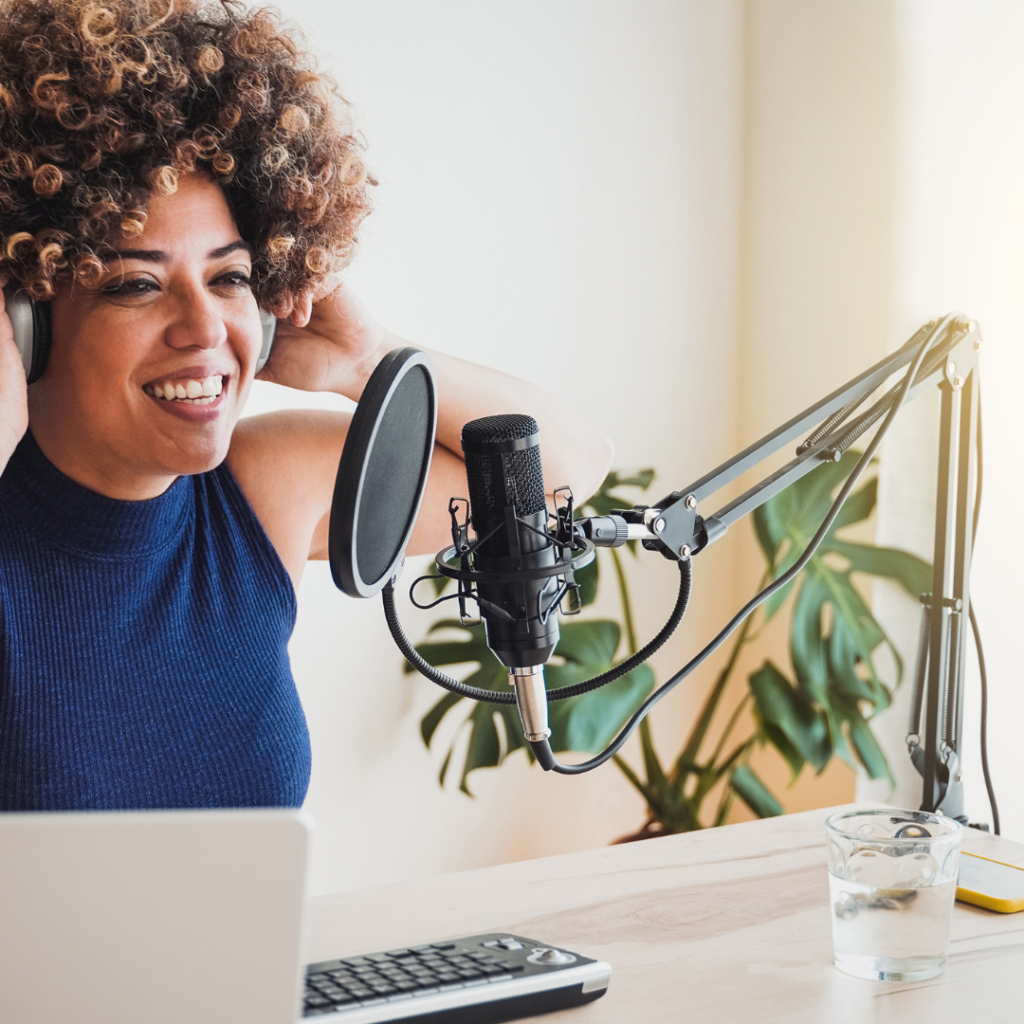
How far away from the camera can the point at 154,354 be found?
1.13m

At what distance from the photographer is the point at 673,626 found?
78cm

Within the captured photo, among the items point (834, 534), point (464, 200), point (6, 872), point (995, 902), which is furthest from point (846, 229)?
point (6, 872)

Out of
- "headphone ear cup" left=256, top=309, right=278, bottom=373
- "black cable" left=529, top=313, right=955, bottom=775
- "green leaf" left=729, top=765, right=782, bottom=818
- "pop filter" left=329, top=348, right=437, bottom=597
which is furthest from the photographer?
"green leaf" left=729, top=765, right=782, bottom=818

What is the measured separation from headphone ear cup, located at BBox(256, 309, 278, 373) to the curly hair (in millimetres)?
83

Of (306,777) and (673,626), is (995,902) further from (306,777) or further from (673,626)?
(306,777)

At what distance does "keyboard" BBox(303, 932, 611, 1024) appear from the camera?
70 cm

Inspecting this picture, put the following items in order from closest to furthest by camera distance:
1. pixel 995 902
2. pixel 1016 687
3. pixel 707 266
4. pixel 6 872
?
pixel 6 872 → pixel 995 902 → pixel 1016 687 → pixel 707 266

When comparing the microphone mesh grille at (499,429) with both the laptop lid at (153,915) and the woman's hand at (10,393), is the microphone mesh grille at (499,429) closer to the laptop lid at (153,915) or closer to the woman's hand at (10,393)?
the laptop lid at (153,915)

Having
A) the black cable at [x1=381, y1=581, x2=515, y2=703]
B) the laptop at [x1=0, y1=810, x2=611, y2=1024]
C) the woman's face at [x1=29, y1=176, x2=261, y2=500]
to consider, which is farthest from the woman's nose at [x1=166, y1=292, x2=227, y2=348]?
the laptop at [x1=0, y1=810, x2=611, y2=1024]

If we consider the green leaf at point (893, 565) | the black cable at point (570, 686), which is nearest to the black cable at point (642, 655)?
the black cable at point (570, 686)

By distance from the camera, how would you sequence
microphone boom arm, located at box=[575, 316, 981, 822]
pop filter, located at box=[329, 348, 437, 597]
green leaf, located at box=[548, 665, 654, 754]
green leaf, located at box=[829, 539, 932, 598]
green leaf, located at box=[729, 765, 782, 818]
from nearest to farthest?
1. pop filter, located at box=[329, 348, 437, 597]
2. microphone boom arm, located at box=[575, 316, 981, 822]
3. green leaf, located at box=[829, 539, 932, 598]
4. green leaf, located at box=[548, 665, 654, 754]
5. green leaf, located at box=[729, 765, 782, 818]

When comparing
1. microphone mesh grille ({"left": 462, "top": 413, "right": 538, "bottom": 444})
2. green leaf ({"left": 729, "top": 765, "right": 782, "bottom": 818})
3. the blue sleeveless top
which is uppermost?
microphone mesh grille ({"left": 462, "top": 413, "right": 538, "bottom": 444})

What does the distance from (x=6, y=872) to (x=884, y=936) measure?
63 centimetres

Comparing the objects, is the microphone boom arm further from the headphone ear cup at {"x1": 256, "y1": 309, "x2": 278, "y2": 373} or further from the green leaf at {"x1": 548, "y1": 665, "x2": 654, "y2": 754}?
the green leaf at {"x1": 548, "y1": 665, "x2": 654, "y2": 754}
